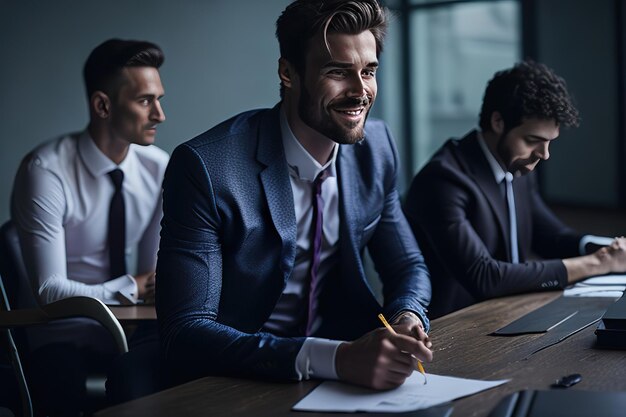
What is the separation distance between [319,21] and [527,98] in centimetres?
109

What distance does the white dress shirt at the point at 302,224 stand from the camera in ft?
7.36

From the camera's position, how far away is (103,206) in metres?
3.29

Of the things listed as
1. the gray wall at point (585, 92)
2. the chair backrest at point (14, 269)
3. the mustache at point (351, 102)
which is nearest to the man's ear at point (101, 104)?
the chair backrest at point (14, 269)

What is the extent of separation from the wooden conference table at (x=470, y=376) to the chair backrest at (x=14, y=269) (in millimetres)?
1406

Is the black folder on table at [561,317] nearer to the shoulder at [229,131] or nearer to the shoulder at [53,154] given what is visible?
the shoulder at [229,131]

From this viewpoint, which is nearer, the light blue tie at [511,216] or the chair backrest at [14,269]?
the chair backrest at [14,269]

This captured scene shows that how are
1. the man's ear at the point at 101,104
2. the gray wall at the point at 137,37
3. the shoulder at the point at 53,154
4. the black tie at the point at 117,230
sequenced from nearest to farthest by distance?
1. the shoulder at the point at 53,154
2. the black tie at the point at 117,230
3. the man's ear at the point at 101,104
4. the gray wall at the point at 137,37

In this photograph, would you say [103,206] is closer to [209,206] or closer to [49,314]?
[49,314]

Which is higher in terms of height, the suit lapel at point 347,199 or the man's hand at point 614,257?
the suit lapel at point 347,199

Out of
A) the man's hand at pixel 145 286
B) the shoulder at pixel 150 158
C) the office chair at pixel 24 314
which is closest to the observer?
the office chair at pixel 24 314

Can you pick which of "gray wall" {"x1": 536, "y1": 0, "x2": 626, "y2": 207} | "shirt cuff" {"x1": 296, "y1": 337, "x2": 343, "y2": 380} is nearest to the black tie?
"shirt cuff" {"x1": 296, "y1": 337, "x2": 343, "y2": 380}

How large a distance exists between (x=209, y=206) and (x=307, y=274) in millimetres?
418

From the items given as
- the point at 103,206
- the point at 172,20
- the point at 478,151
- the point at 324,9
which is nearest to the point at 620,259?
the point at 478,151

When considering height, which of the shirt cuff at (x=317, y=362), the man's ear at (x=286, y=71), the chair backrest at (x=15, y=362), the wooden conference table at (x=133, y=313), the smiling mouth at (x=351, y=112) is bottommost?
the chair backrest at (x=15, y=362)
